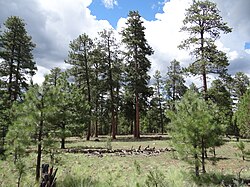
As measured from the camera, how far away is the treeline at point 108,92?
10195 mm

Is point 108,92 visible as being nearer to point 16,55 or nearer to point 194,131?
point 16,55

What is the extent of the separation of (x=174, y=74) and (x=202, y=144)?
33.9m

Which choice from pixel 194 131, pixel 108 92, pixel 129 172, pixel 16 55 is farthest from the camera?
pixel 108 92

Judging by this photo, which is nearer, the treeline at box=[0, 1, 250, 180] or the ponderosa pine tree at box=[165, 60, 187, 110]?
the treeline at box=[0, 1, 250, 180]

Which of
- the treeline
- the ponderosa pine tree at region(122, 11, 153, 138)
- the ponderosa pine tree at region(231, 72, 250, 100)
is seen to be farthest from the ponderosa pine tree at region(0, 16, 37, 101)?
the ponderosa pine tree at region(231, 72, 250, 100)

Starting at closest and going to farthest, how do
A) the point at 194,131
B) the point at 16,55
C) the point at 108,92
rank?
the point at 194,131
the point at 16,55
the point at 108,92

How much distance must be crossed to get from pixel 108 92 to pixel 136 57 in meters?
6.84

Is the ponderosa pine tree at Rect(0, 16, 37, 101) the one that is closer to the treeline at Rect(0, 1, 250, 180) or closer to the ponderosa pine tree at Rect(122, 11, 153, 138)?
the treeline at Rect(0, 1, 250, 180)

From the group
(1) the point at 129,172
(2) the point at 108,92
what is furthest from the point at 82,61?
(1) the point at 129,172

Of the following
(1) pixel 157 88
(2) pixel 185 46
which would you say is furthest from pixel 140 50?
(1) pixel 157 88

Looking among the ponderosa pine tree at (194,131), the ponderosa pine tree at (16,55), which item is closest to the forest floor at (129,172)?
the ponderosa pine tree at (194,131)

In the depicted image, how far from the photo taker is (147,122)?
62812mm

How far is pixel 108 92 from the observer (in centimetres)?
3416

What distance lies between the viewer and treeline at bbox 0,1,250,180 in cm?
1020
